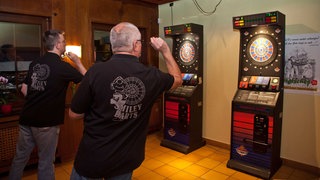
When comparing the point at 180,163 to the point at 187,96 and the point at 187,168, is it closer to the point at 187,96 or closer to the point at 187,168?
the point at 187,168

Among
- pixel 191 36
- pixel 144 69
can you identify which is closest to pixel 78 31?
pixel 191 36

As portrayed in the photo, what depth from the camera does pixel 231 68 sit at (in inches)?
149

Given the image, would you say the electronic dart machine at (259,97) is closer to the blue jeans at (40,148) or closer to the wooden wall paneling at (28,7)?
the blue jeans at (40,148)

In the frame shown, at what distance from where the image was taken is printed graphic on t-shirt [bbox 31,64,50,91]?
2160 mm

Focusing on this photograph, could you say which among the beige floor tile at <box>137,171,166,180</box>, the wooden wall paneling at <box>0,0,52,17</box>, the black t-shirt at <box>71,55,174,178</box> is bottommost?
the beige floor tile at <box>137,171,166,180</box>

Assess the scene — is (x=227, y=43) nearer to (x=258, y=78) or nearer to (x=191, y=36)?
(x=191, y=36)

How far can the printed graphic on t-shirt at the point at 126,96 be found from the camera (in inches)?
53.9

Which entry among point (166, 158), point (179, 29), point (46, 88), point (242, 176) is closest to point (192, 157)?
point (166, 158)

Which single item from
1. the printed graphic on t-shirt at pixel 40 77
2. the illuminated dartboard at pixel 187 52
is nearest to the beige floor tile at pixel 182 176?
the illuminated dartboard at pixel 187 52

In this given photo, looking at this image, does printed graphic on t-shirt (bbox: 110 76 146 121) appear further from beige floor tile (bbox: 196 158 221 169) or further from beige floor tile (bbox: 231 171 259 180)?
beige floor tile (bbox: 196 158 221 169)

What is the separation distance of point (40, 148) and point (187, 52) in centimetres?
256

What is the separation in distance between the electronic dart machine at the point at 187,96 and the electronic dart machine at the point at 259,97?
2.54 feet

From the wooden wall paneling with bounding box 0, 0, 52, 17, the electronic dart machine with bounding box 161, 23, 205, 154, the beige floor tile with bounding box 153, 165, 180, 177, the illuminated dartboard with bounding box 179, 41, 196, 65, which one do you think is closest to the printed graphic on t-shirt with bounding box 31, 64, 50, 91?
the wooden wall paneling with bounding box 0, 0, 52, 17

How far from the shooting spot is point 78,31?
3.60m
